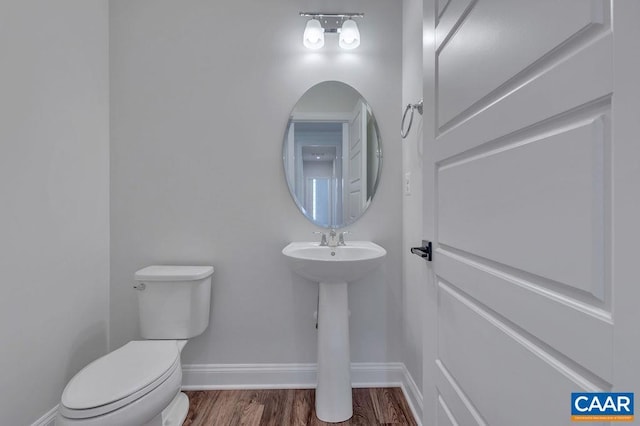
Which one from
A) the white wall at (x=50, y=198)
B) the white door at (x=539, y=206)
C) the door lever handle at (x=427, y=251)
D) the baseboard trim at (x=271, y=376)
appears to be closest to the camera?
the white door at (x=539, y=206)

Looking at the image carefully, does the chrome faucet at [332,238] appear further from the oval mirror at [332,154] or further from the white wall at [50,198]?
the white wall at [50,198]

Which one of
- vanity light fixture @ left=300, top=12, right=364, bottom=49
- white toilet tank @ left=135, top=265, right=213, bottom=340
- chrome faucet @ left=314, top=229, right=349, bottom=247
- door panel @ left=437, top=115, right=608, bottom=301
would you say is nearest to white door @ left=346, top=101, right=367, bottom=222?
chrome faucet @ left=314, top=229, right=349, bottom=247

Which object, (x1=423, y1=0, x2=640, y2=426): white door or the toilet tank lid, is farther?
the toilet tank lid

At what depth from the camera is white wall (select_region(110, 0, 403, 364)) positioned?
179cm

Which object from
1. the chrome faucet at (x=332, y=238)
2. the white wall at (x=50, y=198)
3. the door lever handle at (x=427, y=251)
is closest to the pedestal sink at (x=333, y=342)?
the chrome faucet at (x=332, y=238)

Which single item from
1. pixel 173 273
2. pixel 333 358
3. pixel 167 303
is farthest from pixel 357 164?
pixel 167 303

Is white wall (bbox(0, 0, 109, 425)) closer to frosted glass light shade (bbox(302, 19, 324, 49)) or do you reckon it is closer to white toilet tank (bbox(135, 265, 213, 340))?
white toilet tank (bbox(135, 265, 213, 340))

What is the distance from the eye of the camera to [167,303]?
5.18ft

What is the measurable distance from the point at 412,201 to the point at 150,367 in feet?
4.70

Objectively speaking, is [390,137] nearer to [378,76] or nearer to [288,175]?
[378,76]

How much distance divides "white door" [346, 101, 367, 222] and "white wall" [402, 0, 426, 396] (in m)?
0.24

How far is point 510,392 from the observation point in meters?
0.57

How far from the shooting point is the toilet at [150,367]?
1.03 metres

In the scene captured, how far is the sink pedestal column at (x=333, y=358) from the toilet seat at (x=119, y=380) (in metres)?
0.68
